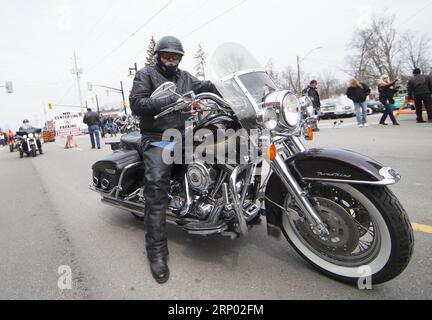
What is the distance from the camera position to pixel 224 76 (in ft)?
8.39

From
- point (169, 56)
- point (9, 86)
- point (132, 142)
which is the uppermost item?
point (9, 86)

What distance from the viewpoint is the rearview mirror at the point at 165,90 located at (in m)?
2.31

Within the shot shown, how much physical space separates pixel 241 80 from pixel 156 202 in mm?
1239

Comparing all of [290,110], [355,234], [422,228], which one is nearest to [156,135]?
[290,110]

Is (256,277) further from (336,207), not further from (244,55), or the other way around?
(244,55)

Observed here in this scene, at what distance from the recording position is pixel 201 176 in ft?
8.71

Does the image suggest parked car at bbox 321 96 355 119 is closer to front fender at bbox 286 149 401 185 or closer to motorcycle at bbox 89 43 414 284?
motorcycle at bbox 89 43 414 284

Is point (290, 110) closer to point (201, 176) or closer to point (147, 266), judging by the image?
point (201, 176)

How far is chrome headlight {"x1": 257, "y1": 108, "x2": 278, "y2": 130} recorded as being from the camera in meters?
2.20

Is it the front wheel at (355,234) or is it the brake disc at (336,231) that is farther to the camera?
the brake disc at (336,231)

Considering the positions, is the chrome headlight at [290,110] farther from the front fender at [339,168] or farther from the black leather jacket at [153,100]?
the black leather jacket at [153,100]

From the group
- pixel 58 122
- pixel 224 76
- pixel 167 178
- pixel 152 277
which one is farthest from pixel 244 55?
pixel 58 122

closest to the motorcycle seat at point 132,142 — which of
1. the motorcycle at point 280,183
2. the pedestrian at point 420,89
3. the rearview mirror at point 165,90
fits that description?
the motorcycle at point 280,183

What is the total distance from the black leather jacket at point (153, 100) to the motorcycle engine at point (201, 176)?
1.63 ft
